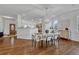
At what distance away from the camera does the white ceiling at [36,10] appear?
227cm

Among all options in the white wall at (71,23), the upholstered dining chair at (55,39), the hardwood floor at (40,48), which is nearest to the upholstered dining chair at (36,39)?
the hardwood floor at (40,48)

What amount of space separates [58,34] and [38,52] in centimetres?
55

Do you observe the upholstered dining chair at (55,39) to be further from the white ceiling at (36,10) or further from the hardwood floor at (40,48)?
the white ceiling at (36,10)

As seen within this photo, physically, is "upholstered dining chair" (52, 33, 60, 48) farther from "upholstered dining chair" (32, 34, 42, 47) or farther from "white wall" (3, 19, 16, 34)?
"white wall" (3, 19, 16, 34)

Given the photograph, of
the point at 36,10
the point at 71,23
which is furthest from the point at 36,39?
the point at 71,23

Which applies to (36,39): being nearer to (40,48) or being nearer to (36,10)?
(40,48)

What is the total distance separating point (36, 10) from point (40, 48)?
2.55 ft

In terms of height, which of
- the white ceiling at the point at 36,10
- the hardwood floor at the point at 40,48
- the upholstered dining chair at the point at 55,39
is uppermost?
the white ceiling at the point at 36,10

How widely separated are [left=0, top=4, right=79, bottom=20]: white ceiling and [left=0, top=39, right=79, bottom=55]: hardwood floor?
0.53m

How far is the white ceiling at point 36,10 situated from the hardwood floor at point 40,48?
21.0 inches

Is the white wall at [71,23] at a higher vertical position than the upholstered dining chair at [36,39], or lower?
higher

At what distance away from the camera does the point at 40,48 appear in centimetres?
230

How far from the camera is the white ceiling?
2.27 metres
